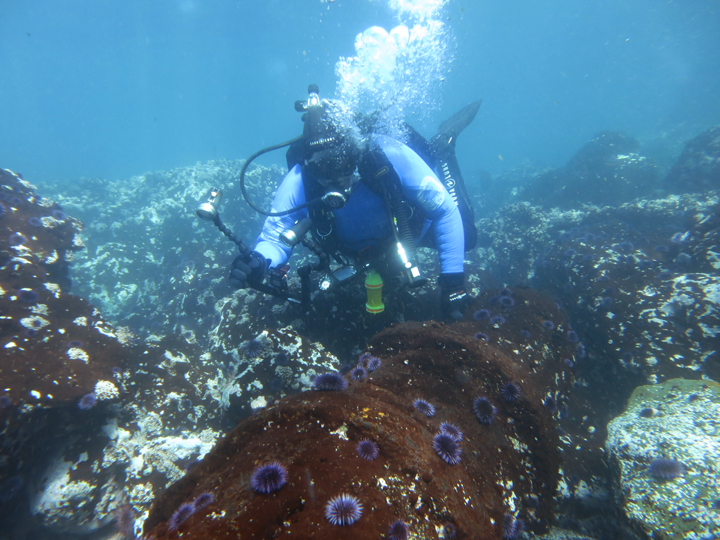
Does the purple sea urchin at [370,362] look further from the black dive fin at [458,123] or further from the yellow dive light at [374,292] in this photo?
the black dive fin at [458,123]

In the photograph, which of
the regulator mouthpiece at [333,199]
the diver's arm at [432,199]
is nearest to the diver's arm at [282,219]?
the regulator mouthpiece at [333,199]

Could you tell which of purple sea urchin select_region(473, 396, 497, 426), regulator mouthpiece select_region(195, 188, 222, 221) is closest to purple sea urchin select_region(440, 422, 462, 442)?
purple sea urchin select_region(473, 396, 497, 426)

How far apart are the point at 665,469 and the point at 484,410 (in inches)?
→ 79.5

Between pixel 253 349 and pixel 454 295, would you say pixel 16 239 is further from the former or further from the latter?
pixel 454 295

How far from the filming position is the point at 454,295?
5.14m

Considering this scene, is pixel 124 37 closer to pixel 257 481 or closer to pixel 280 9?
pixel 280 9

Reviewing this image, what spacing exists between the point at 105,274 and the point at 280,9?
4620 centimetres

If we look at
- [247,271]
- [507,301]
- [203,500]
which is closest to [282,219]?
[247,271]

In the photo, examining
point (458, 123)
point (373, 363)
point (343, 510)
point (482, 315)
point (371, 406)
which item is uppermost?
point (458, 123)

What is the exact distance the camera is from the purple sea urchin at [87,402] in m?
4.21

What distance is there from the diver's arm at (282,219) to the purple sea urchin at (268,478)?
3.82m

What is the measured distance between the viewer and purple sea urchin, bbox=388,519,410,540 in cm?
140

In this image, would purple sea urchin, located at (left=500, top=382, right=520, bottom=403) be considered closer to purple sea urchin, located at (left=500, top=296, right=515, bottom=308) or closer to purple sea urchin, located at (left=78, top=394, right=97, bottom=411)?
purple sea urchin, located at (left=500, top=296, right=515, bottom=308)

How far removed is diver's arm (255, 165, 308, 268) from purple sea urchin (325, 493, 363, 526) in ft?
13.4
